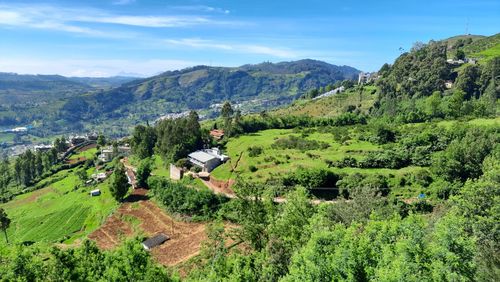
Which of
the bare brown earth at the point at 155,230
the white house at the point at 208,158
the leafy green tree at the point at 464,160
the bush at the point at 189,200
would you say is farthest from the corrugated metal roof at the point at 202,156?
Result: the leafy green tree at the point at 464,160

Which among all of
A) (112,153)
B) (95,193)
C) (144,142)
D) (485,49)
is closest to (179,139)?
(144,142)

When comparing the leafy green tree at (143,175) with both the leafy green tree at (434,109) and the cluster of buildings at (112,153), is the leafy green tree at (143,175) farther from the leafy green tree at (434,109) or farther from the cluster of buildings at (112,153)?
the leafy green tree at (434,109)

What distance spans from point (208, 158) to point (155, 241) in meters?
23.2

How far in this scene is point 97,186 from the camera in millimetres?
89938

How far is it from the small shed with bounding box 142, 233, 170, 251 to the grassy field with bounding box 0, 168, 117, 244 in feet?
53.3

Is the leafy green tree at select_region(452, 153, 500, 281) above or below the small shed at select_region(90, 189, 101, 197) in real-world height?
above

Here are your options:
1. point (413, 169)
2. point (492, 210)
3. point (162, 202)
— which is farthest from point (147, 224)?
point (492, 210)

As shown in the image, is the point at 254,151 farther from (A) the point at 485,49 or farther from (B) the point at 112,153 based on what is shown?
(A) the point at 485,49

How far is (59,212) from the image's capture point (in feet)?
257

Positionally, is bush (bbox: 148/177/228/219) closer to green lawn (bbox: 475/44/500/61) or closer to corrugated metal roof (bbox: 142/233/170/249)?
corrugated metal roof (bbox: 142/233/170/249)

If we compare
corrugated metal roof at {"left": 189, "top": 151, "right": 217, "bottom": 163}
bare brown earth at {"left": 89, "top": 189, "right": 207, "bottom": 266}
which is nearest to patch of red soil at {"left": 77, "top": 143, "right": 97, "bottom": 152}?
bare brown earth at {"left": 89, "top": 189, "right": 207, "bottom": 266}

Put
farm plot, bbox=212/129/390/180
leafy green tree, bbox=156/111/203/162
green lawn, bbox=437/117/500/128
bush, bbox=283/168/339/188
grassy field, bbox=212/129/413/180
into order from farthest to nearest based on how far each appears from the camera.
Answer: leafy green tree, bbox=156/111/203/162 < green lawn, bbox=437/117/500/128 < farm plot, bbox=212/129/390/180 < grassy field, bbox=212/129/413/180 < bush, bbox=283/168/339/188

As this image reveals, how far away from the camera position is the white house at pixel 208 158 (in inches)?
2864

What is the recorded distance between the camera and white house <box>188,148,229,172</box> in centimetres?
7275
